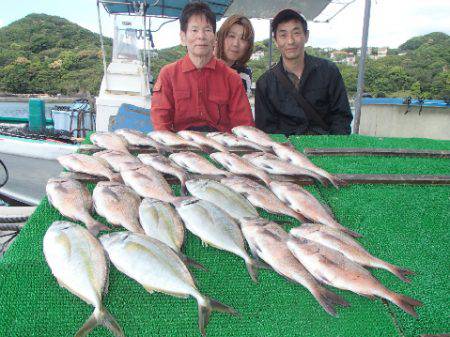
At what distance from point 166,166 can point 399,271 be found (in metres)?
1.41

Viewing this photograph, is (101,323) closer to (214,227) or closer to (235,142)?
(214,227)

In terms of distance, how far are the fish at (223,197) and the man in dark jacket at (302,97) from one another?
2.36 m

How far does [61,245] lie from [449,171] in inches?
101

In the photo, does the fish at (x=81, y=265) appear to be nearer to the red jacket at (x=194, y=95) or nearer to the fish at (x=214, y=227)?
the fish at (x=214, y=227)

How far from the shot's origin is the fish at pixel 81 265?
1.17 metres

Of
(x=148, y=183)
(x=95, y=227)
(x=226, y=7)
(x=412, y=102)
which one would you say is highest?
(x=226, y=7)

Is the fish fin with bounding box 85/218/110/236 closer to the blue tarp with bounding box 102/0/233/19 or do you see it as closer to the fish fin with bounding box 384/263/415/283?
the fish fin with bounding box 384/263/415/283

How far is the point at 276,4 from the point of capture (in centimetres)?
736

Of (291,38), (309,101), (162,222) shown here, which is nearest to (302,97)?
(309,101)

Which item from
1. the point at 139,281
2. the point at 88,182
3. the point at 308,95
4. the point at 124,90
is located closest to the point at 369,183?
the point at 139,281

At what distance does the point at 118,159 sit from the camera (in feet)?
7.54

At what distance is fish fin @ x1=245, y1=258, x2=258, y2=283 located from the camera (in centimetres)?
141

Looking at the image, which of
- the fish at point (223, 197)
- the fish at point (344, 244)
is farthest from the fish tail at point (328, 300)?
the fish at point (223, 197)

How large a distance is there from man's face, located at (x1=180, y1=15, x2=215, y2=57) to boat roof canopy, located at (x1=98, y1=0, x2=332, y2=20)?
3.74 m
